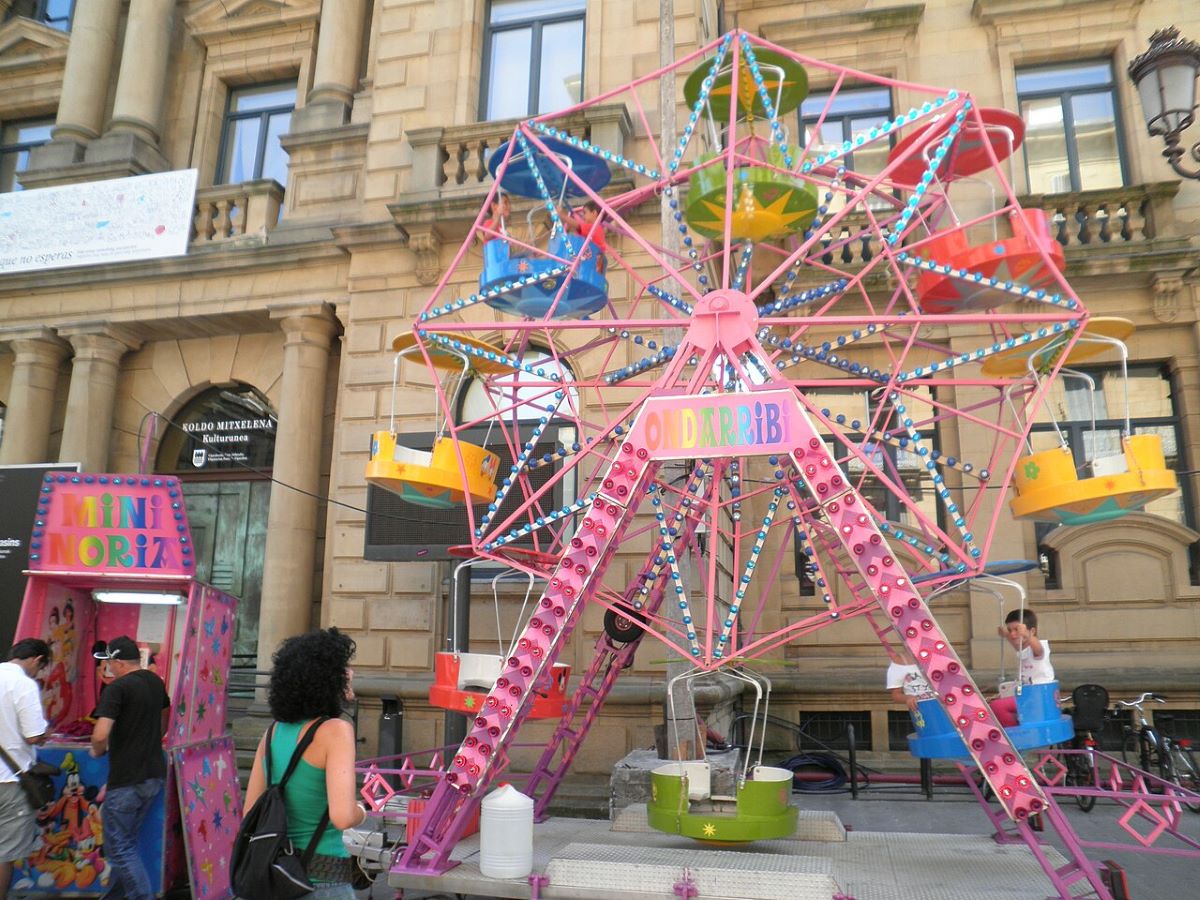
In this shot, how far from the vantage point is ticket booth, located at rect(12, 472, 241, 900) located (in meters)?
7.73

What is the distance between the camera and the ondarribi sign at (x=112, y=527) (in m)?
8.47

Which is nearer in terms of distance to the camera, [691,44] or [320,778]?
[320,778]

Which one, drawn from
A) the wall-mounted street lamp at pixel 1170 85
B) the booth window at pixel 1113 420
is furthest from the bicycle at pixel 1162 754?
the wall-mounted street lamp at pixel 1170 85

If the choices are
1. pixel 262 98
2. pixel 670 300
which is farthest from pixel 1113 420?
pixel 262 98

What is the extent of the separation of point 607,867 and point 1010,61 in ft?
49.9

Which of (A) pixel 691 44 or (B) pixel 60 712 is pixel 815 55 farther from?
(B) pixel 60 712

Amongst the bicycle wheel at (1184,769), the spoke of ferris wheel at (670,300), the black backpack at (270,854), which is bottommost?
the bicycle wheel at (1184,769)

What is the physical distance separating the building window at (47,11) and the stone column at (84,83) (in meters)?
1.92

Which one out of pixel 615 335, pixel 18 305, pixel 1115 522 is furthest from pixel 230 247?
pixel 1115 522

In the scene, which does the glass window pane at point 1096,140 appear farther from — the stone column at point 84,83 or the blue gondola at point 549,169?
the stone column at point 84,83

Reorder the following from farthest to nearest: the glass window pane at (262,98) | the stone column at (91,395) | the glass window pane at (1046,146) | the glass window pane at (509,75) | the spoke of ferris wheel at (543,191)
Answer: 1. the glass window pane at (262,98)
2. the stone column at (91,395)
3. the glass window pane at (1046,146)
4. the glass window pane at (509,75)
5. the spoke of ferris wheel at (543,191)

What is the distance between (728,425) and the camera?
6.49 meters

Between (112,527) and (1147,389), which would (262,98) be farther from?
(1147,389)

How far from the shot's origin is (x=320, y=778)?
447 centimetres
